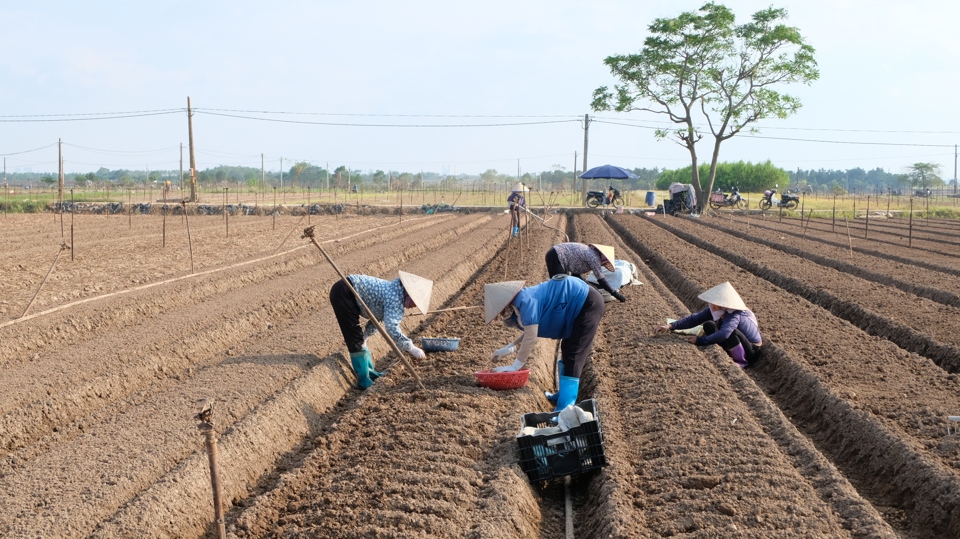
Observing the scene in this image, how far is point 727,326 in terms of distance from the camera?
335 inches

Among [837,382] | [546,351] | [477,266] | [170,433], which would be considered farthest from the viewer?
[477,266]

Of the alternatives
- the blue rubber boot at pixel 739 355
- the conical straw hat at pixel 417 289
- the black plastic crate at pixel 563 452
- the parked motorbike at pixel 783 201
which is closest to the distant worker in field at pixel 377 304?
the conical straw hat at pixel 417 289

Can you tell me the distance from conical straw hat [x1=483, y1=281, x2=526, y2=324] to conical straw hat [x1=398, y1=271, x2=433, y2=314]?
0.88 metres

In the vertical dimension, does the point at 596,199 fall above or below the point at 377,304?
above

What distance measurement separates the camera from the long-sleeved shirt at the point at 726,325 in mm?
8469

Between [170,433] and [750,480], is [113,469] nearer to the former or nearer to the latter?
[170,433]

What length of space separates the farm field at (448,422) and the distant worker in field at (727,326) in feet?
0.63

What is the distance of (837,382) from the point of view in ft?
24.5

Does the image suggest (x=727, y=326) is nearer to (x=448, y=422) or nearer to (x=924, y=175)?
(x=448, y=422)

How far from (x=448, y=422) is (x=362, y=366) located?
200 centimetres

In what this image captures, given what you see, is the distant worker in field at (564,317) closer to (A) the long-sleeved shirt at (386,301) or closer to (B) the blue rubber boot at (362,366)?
(A) the long-sleeved shirt at (386,301)

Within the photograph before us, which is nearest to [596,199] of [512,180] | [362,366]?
[362,366]

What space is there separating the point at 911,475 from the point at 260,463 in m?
4.34

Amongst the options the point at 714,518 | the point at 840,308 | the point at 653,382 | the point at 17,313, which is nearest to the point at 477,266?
the point at 840,308
